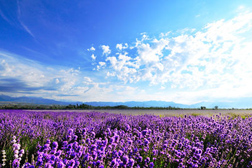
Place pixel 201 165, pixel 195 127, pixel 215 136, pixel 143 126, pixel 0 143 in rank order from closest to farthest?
pixel 201 165 → pixel 0 143 → pixel 215 136 → pixel 195 127 → pixel 143 126

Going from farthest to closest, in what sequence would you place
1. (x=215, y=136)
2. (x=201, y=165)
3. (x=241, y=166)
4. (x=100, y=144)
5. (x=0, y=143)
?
(x=215, y=136), (x=0, y=143), (x=241, y=166), (x=201, y=165), (x=100, y=144)

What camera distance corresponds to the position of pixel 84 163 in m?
2.46

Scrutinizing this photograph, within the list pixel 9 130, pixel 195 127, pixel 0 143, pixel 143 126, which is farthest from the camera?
pixel 143 126

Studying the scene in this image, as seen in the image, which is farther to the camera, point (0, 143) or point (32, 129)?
point (32, 129)

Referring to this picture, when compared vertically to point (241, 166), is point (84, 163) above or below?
above

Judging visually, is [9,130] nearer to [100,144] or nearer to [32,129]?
[32,129]

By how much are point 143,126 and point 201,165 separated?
3.39 m

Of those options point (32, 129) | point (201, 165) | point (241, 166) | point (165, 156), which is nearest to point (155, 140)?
point (165, 156)

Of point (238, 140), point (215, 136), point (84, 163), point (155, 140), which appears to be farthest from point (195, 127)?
point (84, 163)

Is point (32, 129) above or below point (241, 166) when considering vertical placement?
above

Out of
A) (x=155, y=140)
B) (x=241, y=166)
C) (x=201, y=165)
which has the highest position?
(x=155, y=140)

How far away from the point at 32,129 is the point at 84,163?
3.24 m

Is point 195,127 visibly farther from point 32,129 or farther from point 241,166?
point 32,129

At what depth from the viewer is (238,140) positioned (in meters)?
4.70
